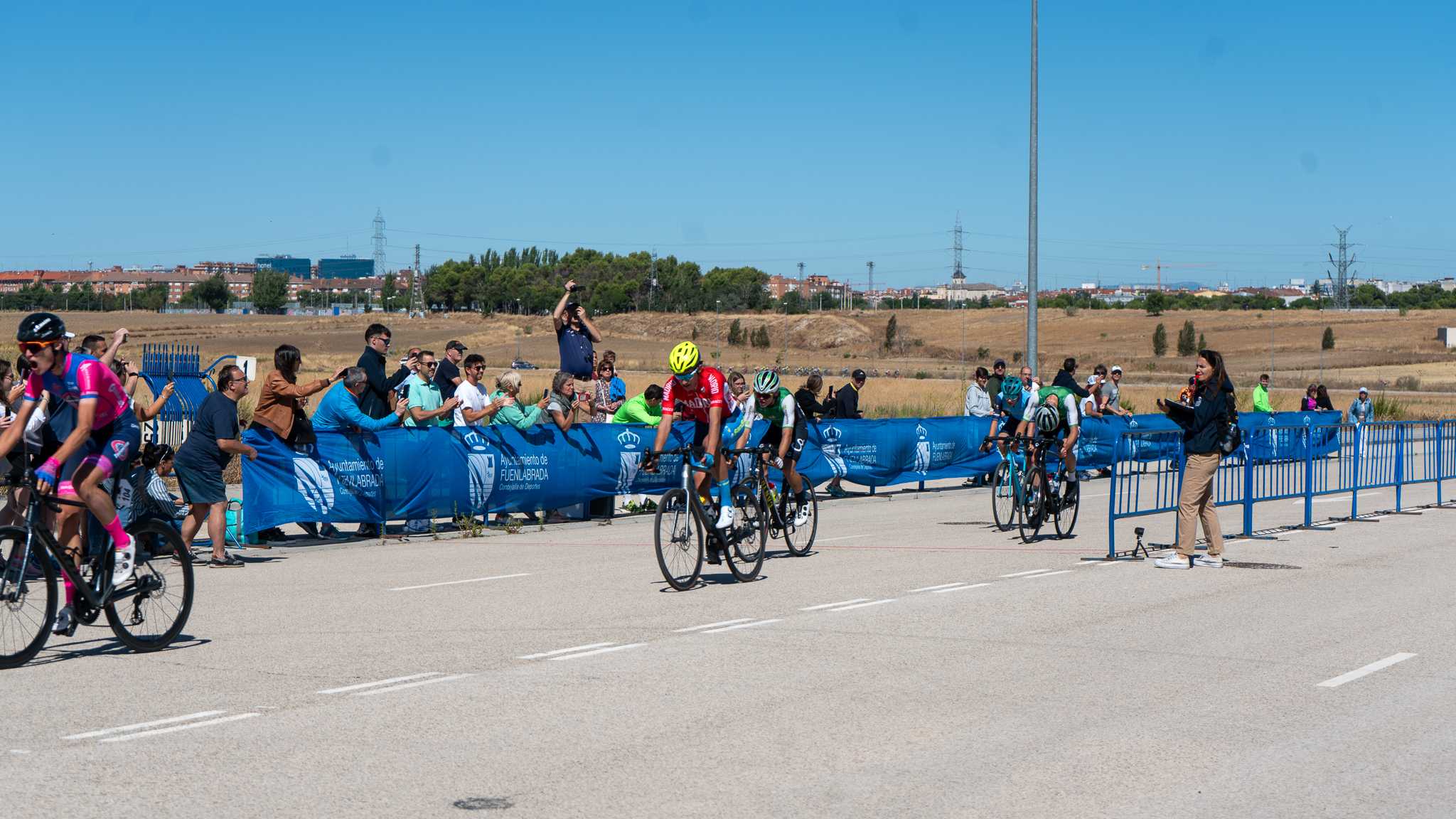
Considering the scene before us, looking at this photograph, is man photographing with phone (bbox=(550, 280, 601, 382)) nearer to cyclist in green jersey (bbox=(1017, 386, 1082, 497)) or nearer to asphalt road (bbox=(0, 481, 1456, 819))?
cyclist in green jersey (bbox=(1017, 386, 1082, 497))

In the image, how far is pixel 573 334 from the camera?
1927cm

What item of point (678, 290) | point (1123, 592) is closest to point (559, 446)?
point (1123, 592)

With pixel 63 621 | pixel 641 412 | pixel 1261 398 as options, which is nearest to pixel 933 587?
pixel 63 621

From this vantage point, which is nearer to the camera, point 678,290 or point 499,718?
point 499,718

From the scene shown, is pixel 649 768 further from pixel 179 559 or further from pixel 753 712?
pixel 179 559

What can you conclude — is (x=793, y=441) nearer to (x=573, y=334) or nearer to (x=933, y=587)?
(x=933, y=587)

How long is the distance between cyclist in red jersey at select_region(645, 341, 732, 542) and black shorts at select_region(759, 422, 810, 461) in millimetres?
1800

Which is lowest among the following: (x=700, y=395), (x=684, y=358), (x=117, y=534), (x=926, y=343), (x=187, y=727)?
(x=187, y=727)

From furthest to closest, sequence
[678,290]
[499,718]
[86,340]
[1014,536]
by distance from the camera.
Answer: [678,290] → [1014,536] → [86,340] → [499,718]

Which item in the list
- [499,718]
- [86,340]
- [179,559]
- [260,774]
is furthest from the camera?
[86,340]

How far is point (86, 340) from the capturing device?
1388cm

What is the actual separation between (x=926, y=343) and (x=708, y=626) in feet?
373

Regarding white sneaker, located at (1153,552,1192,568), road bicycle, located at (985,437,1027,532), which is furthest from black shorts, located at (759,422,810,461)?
white sneaker, located at (1153,552,1192,568)

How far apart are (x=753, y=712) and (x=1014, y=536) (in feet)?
32.3
